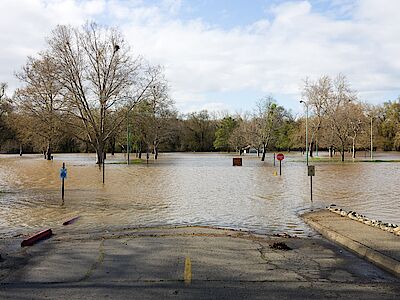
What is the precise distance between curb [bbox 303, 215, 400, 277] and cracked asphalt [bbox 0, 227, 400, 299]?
173mm

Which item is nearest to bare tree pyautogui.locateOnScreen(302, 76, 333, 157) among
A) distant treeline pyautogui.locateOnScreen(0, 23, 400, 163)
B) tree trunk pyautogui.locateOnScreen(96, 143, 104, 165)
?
distant treeline pyautogui.locateOnScreen(0, 23, 400, 163)

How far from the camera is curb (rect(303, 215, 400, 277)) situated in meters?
7.12

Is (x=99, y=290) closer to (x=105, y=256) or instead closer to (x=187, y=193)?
(x=105, y=256)

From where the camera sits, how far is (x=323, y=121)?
225 feet

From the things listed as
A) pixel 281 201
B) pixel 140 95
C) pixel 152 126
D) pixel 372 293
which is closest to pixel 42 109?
pixel 140 95

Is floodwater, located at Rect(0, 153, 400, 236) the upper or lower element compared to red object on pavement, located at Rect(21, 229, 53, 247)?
lower

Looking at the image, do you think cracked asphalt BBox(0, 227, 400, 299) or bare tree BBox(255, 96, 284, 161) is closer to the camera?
cracked asphalt BBox(0, 227, 400, 299)

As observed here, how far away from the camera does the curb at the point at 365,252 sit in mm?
7121

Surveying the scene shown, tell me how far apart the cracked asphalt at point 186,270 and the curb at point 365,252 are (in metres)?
0.17

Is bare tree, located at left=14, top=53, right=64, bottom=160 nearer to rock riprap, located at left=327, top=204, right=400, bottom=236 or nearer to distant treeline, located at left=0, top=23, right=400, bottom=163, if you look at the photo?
distant treeline, located at left=0, top=23, right=400, bottom=163

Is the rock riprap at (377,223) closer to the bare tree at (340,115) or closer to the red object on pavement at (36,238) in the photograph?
the red object on pavement at (36,238)

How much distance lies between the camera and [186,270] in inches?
269

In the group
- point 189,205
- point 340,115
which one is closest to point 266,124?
point 340,115

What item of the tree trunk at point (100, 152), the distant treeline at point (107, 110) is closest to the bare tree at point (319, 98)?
the distant treeline at point (107, 110)
